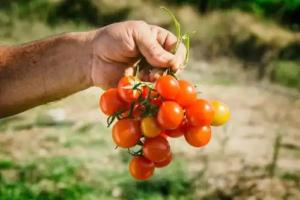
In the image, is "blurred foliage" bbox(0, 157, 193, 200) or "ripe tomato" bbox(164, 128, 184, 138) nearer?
"ripe tomato" bbox(164, 128, 184, 138)

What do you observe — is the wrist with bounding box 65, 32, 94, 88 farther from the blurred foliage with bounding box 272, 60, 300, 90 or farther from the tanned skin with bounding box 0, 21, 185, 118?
the blurred foliage with bounding box 272, 60, 300, 90

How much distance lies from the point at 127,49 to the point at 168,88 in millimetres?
459

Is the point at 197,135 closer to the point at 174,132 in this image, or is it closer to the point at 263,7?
the point at 174,132

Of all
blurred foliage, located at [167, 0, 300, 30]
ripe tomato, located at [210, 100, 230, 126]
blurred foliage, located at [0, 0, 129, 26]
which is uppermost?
ripe tomato, located at [210, 100, 230, 126]

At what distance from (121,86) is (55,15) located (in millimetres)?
7047

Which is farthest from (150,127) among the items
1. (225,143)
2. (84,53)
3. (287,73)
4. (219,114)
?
(287,73)

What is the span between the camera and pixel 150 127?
1761 millimetres

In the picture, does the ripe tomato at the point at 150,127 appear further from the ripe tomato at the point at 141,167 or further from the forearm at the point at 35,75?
the forearm at the point at 35,75

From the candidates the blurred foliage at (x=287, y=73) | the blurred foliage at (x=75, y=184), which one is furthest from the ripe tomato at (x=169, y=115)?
the blurred foliage at (x=287, y=73)

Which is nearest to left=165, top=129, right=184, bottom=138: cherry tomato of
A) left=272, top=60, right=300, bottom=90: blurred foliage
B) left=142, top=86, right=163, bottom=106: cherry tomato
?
left=142, top=86, right=163, bottom=106: cherry tomato

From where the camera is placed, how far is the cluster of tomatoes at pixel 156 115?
5.75 feet

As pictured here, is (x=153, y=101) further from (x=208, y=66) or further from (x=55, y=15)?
(x=55, y=15)

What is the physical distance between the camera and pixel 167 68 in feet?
6.60

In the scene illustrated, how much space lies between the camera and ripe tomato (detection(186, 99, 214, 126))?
5.75ft
